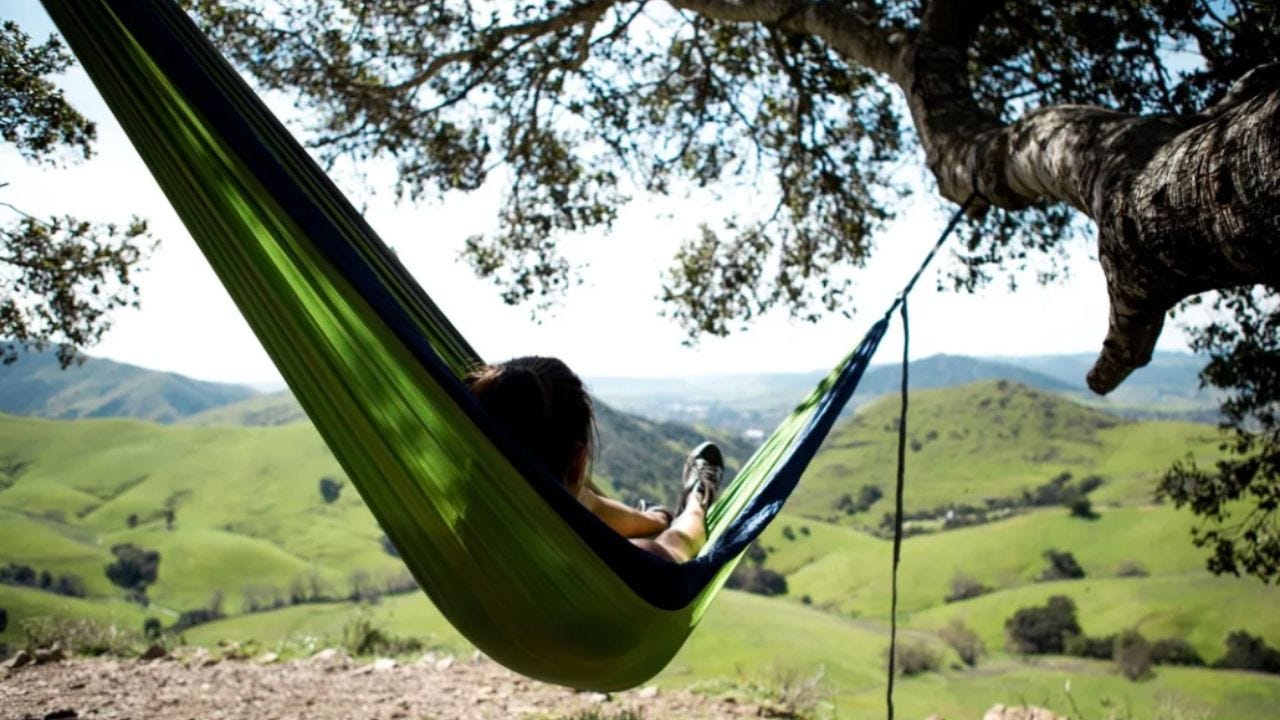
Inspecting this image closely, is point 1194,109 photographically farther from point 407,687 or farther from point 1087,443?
point 1087,443

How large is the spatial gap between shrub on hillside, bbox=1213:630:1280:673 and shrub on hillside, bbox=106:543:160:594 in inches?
2353

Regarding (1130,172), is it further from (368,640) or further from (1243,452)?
(368,640)

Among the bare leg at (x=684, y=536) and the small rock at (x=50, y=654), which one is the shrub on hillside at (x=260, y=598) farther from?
the bare leg at (x=684, y=536)

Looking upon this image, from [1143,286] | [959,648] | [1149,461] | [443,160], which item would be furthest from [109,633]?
[1149,461]

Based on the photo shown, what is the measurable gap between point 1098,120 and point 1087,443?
9390cm

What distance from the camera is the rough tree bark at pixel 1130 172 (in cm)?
112

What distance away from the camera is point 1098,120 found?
1732mm

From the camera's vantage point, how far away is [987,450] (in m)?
85.5

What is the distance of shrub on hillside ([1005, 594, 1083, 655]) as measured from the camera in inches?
1516

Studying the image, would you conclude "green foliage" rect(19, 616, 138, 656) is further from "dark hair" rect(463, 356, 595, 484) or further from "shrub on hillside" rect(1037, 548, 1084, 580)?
"shrub on hillside" rect(1037, 548, 1084, 580)

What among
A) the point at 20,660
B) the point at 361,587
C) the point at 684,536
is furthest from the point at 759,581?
the point at 684,536

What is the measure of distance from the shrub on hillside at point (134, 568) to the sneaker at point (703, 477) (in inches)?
2247

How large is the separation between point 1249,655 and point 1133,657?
15.1 ft

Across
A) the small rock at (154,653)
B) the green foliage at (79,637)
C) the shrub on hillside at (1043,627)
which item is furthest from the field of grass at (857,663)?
the small rock at (154,653)
